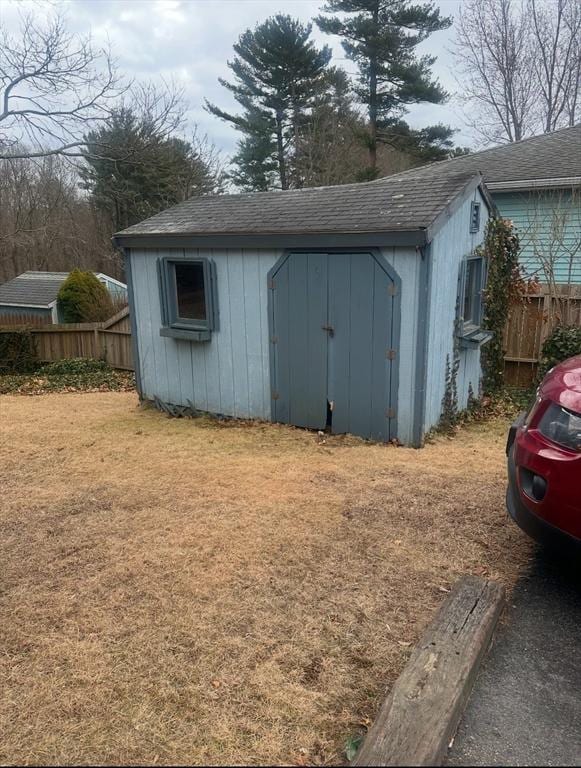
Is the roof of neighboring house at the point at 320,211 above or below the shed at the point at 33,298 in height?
above

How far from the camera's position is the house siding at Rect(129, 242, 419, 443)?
18.1ft

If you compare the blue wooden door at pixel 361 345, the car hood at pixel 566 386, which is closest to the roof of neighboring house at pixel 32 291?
the blue wooden door at pixel 361 345

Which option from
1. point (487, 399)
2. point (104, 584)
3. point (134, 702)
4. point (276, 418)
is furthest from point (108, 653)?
point (487, 399)

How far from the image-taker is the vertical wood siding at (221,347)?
646 cm

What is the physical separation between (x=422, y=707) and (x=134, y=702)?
109cm

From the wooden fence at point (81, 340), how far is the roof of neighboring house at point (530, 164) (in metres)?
7.76

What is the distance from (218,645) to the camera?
2457 mm

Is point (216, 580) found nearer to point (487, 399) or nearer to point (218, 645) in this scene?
point (218, 645)

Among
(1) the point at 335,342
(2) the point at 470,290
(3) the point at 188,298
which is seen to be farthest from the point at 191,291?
(2) the point at 470,290

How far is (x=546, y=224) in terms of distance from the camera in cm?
1034

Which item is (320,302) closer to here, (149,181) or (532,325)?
(532,325)

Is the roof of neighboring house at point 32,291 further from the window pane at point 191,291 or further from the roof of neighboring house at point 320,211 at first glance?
the window pane at point 191,291

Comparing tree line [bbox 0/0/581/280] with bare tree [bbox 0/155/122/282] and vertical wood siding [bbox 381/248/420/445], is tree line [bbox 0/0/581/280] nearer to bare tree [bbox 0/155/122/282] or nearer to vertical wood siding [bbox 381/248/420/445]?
bare tree [bbox 0/155/122/282]

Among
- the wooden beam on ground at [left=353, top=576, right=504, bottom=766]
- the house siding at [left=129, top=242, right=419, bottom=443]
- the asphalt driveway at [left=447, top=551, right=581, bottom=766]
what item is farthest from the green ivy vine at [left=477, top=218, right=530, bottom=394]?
the wooden beam on ground at [left=353, top=576, right=504, bottom=766]
